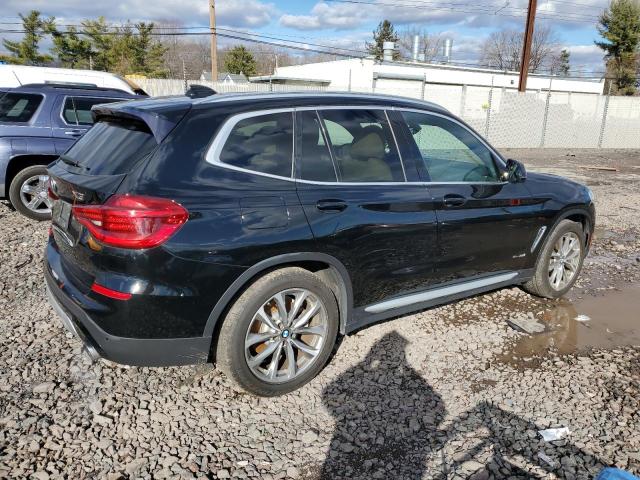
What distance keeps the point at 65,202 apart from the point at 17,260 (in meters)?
3.01

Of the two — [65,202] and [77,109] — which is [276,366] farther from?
[77,109]

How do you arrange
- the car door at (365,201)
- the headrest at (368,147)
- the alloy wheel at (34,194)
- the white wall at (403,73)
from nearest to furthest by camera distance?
the car door at (365,201)
the headrest at (368,147)
the alloy wheel at (34,194)
the white wall at (403,73)

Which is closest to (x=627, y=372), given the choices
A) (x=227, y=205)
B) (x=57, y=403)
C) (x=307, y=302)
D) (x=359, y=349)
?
(x=359, y=349)

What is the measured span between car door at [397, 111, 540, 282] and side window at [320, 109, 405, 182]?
215 millimetres

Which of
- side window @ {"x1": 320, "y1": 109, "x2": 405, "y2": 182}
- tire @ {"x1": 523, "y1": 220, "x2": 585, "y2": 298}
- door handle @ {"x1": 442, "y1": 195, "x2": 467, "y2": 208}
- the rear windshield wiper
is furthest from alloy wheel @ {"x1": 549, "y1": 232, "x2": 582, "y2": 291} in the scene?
the rear windshield wiper

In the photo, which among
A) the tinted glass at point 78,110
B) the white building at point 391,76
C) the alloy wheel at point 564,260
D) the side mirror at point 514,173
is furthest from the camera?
the white building at point 391,76

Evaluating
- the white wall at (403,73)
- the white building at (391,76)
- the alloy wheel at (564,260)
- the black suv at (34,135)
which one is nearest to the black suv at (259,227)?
the alloy wheel at (564,260)

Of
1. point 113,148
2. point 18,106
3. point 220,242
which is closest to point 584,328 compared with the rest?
point 220,242

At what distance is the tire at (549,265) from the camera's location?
4.65 meters

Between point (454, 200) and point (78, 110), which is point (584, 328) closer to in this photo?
point (454, 200)

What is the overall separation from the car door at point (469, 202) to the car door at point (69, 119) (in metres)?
5.07

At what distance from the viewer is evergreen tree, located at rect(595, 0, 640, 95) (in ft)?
141

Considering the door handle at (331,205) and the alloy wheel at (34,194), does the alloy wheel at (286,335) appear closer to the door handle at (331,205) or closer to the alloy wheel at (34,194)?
the door handle at (331,205)

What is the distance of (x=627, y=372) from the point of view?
11.9ft
